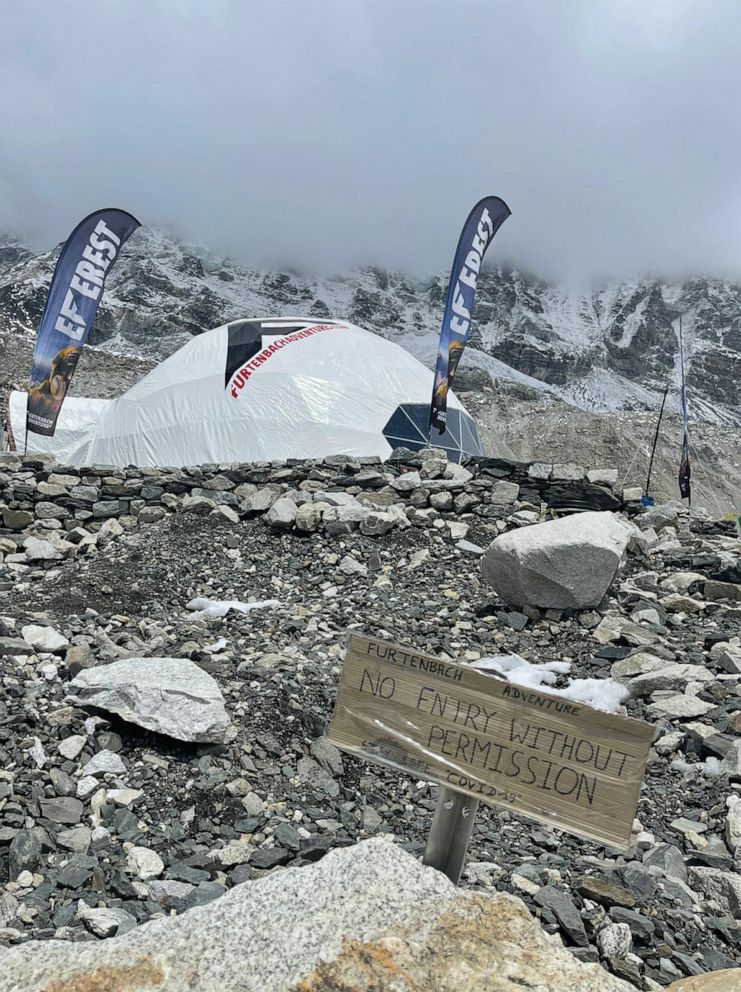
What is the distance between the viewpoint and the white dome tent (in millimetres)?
16641

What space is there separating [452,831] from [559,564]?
4.23 metres

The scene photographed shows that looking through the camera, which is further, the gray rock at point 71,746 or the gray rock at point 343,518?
the gray rock at point 343,518

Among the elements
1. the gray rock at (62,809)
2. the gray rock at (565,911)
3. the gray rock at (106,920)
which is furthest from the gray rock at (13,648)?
the gray rock at (565,911)

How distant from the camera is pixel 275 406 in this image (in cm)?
1694

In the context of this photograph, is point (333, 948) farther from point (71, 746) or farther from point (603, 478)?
point (603, 478)

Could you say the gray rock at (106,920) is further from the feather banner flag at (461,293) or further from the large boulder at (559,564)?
the feather banner flag at (461,293)

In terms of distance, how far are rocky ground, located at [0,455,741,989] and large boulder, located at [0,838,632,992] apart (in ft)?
2.02

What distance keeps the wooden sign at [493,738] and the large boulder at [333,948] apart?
13.9 inches

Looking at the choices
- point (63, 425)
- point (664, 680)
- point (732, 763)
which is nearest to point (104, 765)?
point (732, 763)

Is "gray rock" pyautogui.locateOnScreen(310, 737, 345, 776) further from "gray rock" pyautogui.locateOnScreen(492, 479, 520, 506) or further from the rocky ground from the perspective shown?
"gray rock" pyautogui.locateOnScreen(492, 479, 520, 506)

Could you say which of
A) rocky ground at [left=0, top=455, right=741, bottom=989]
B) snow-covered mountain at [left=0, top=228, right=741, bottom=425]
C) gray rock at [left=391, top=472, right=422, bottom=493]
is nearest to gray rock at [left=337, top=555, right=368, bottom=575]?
rocky ground at [left=0, top=455, right=741, bottom=989]

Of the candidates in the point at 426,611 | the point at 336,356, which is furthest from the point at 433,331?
the point at 426,611

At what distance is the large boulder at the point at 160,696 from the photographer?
4074 millimetres

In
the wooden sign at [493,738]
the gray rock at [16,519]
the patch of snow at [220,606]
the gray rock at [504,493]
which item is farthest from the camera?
the gray rock at [504,493]
